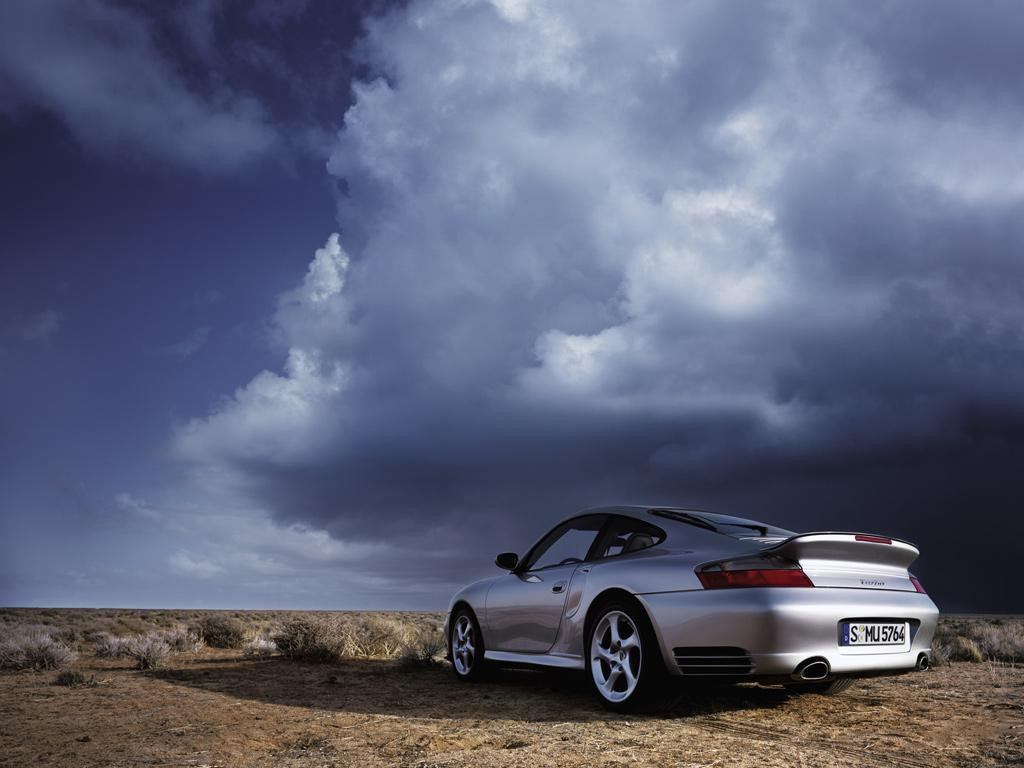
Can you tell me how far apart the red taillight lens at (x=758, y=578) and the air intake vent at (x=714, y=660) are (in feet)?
1.23

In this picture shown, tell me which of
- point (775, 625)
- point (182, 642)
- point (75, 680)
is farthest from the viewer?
point (182, 642)

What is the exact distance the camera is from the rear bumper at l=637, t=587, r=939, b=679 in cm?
487

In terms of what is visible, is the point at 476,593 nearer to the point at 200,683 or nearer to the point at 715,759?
the point at 200,683

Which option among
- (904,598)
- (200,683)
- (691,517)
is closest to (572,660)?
(691,517)

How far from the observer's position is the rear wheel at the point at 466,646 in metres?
7.55

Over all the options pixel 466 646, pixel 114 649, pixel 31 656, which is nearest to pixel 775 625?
pixel 466 646

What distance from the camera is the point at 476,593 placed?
25.6 feet

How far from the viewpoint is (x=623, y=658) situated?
18.3 ft

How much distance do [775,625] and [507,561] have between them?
3.02 metres

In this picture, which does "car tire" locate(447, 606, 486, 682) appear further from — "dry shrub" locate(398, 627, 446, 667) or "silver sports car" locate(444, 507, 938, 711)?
"dry shrub" locate(398, 627, 446, 667)

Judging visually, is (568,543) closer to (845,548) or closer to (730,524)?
(730,524)

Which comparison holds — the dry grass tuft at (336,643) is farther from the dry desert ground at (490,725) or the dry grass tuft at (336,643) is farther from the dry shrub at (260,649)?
the dry desert ground at (490,725)

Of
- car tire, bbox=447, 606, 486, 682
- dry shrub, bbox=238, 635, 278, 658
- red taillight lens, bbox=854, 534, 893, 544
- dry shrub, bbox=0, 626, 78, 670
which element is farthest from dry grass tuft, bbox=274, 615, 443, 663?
red taillight lens, bbox=854, 534, 893, 544

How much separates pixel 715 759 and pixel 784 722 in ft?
4.40
